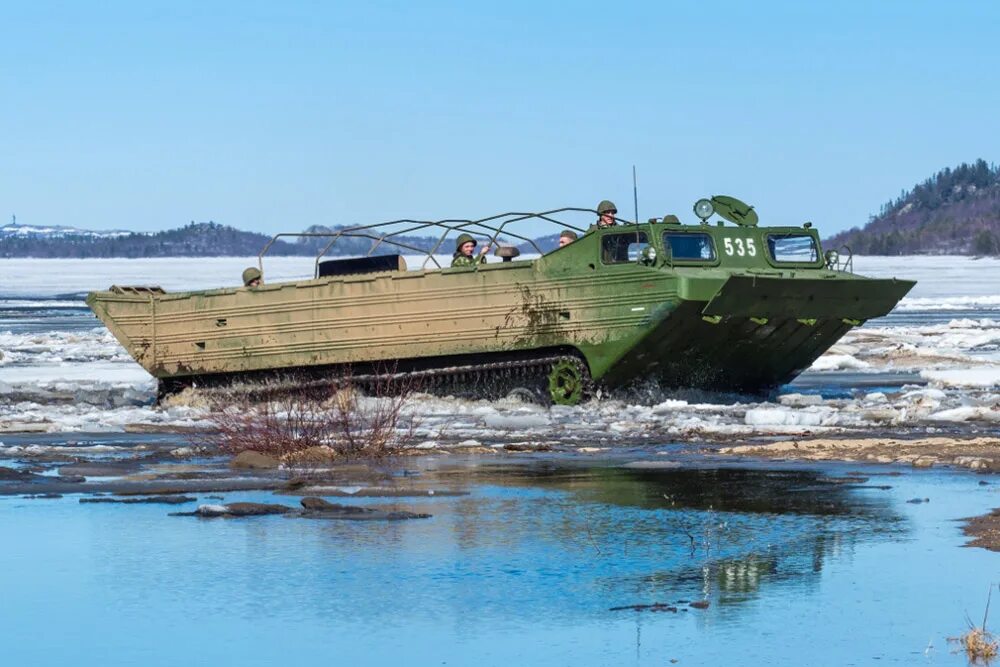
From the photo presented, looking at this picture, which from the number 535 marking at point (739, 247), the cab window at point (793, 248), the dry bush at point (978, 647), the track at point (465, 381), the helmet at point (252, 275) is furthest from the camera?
the helmet at point (252, 275)

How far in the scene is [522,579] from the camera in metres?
8.66

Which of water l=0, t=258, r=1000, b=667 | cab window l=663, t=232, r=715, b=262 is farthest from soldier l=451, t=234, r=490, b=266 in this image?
water l=0, t=258, r=1000, b=667

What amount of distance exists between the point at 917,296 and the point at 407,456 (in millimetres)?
43638

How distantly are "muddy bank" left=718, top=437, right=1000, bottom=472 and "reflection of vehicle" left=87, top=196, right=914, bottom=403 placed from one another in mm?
3542

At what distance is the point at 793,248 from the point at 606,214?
2108 mm

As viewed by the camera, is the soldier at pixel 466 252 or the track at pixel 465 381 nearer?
the track at pixel 465 381

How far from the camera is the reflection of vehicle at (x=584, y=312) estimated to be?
18234mm

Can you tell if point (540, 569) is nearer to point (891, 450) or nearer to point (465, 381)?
point (891, 450)

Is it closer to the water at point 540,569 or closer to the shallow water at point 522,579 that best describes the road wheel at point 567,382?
the water at point 540,569

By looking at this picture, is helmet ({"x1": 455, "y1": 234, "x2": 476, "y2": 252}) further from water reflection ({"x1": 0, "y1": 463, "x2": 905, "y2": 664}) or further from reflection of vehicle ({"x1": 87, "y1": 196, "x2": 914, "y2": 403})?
water reflection ({"x1": 0, "y1": 463, "x2": 905, "y2": 664})

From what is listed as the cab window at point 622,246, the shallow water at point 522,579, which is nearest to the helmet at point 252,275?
the cab window at point 622,246

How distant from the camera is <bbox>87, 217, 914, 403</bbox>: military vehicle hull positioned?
59.7 ft

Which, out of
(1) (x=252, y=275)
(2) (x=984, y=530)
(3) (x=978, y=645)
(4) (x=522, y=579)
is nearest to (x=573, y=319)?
(1) (x=252, y=275)

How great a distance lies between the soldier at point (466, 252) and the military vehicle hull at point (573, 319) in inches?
20.8
